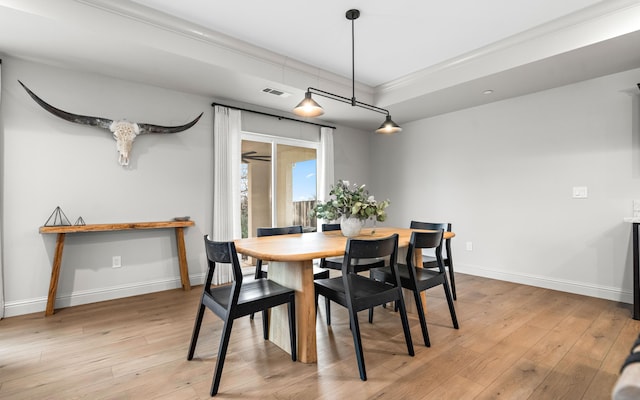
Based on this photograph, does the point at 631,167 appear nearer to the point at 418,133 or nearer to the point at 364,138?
the point at 418,133

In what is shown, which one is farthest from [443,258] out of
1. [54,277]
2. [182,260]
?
[54,277]

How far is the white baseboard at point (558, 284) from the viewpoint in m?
3.28

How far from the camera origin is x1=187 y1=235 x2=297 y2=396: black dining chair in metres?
1.72

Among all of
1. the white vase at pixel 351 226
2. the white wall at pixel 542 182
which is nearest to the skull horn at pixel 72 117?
the white vase at pixel 351 226

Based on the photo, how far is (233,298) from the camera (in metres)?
1.76

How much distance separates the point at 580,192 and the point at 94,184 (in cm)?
528

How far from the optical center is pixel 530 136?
3914mm

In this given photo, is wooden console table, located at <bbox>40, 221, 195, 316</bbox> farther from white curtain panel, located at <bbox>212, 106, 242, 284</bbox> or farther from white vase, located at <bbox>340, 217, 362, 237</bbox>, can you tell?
white vase, located at <bbox>340, 217, 362, 237</bbox>

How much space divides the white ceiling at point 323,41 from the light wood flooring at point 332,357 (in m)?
2.38

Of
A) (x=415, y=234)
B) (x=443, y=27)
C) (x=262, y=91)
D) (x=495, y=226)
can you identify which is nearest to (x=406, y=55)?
(x=443, y=27)

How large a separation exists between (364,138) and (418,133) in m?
1.06

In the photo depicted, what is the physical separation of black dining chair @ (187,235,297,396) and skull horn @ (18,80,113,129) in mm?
2259

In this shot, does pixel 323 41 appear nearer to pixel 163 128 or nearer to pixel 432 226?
pixel 163 128

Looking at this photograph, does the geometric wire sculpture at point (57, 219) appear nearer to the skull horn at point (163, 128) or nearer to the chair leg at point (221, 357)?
the skull horn at point (163, 128)
